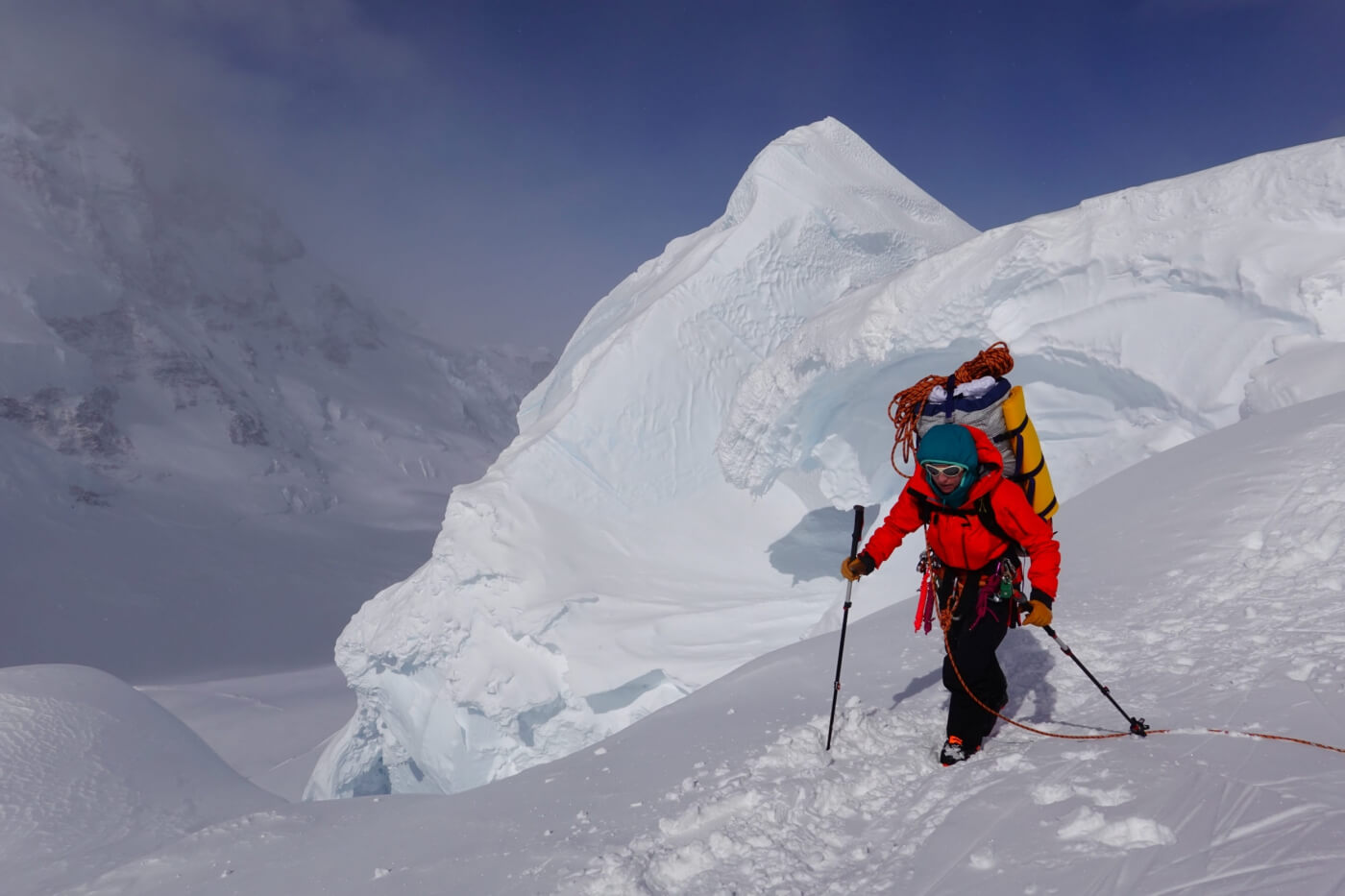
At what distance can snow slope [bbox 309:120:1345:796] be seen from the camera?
8.03 m

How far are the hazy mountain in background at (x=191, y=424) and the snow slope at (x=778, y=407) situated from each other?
35.8m

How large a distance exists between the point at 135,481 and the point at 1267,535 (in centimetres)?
7752

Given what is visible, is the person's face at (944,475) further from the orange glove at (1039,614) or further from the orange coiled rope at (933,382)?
the orange coiled rope at (933,382)

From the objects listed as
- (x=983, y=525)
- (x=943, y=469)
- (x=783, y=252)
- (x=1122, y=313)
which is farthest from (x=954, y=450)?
(x=783, y=252)

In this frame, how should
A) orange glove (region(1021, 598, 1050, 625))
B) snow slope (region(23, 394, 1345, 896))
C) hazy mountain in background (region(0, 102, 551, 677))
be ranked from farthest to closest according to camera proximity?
hazy mountain in background (region(0, 102, 551, 677))
orange glove (region(1021, 598, 1050, 625))
snow slope (region(23, 394, 1345, 896))

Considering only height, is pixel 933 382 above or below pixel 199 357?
below

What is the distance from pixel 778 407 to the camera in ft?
35.2

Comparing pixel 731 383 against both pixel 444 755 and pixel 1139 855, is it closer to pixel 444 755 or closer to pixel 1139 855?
pixel 444 755

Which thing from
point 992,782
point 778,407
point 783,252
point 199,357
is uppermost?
point 199,357

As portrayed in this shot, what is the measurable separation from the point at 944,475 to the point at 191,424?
286ft

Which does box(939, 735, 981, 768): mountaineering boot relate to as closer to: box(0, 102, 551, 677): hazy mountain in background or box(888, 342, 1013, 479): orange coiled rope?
box(888, 342, 1013, 479): orange coiled rope

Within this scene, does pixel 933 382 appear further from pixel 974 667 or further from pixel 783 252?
pixel 783 252

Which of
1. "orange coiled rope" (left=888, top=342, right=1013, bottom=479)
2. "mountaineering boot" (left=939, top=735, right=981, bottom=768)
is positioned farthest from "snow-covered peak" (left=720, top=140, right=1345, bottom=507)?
"mountaineering boot" (left=939, top=735, right=981, bottom=768)

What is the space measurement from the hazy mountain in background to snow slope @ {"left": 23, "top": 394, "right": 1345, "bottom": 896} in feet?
145
